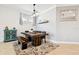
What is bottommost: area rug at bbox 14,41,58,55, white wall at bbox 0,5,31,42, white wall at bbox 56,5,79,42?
area rug at bbox 14,41,58,55

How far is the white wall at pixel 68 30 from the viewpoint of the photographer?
1483 mm

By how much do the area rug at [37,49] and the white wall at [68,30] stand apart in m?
0.14

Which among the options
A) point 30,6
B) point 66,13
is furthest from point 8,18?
point 66,13

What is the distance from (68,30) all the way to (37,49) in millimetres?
463

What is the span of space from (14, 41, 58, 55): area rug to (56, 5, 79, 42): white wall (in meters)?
0.14

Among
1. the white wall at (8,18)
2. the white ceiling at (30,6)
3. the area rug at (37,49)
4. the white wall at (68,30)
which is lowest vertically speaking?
the area rug at (37,49)

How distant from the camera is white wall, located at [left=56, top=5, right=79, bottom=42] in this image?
4.87 feet

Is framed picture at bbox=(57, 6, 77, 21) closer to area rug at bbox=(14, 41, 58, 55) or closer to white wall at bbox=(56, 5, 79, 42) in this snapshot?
white wall at bbox=(56, 5, 79, 42)

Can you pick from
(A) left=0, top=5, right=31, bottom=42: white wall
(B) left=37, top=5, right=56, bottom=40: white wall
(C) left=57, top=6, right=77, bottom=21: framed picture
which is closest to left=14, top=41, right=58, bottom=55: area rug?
(B) left=37, top=5, right=56, bottom=40: white wall

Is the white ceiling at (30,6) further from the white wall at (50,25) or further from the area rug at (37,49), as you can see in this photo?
the area rug at (37,49)

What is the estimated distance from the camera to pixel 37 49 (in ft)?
4.89

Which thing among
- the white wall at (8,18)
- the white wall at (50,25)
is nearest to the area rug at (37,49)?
the white wall at (50,25)
